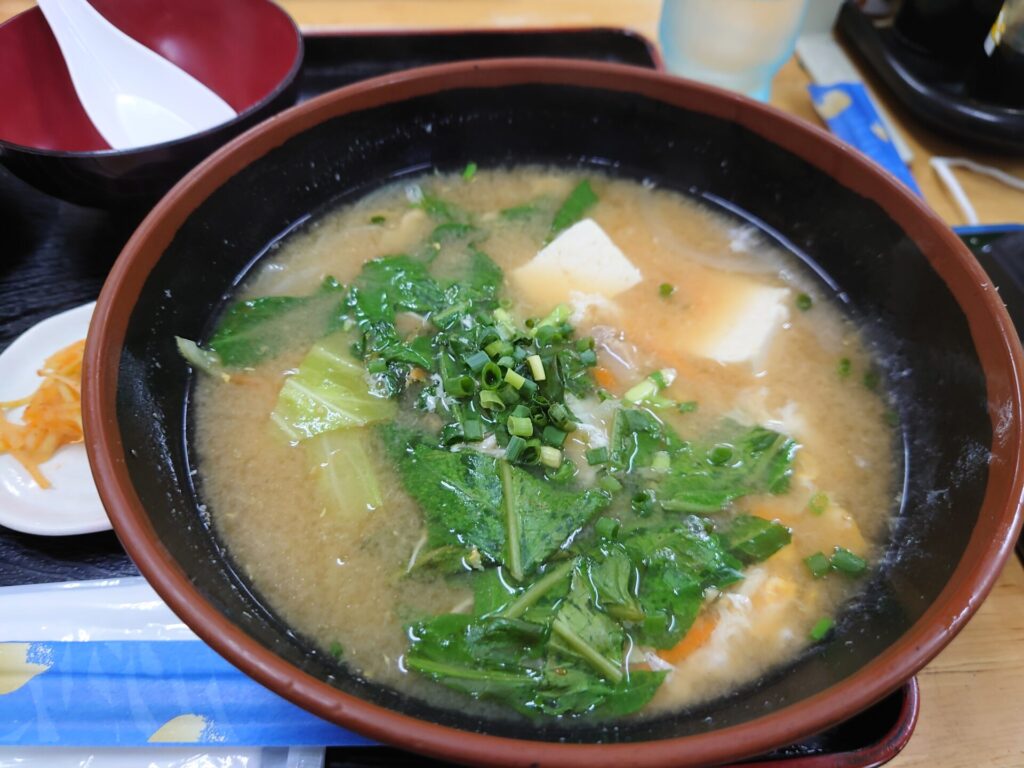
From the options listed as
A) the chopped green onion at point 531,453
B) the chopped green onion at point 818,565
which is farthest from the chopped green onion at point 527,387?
the chopped green onion at point 818,565

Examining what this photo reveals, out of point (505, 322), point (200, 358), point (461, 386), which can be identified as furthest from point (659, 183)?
point (200, 358)

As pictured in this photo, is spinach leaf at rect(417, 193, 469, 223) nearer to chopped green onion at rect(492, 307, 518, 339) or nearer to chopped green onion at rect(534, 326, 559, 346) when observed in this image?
chopped green onion at rect(492, 307, 518, 339)

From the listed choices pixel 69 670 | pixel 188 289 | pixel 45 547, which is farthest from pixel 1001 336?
pixel 45 547

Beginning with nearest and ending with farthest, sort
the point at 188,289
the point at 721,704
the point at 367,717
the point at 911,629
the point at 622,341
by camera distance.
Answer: the point at 367,717, the point at 911,629, the point at 721,704, the point at 188,289, the point at 622,341

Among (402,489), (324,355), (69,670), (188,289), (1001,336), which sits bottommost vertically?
(69,670)

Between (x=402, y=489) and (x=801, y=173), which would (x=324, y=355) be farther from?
(x=801, y=173)

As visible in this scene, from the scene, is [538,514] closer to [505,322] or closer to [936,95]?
[505,322]

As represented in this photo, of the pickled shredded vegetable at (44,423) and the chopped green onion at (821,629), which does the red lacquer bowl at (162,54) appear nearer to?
the pickled shredded vegetable at (44,423)
